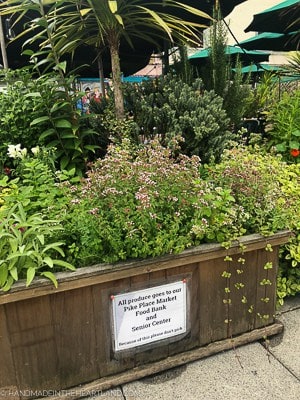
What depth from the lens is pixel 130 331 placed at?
6.47 ft

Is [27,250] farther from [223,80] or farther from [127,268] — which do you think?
[223,80]

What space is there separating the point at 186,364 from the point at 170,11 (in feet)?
10.7

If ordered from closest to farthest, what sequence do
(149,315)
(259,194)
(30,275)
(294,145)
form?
1. (30,275)
2. (149,315)
3. (259,194)
4. (294,145)

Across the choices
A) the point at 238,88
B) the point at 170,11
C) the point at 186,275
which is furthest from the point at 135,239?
the point at 170,11

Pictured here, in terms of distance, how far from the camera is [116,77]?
9.84 ft

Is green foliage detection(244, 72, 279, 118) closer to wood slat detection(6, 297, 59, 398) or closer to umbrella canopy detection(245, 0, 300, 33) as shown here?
umbrella canopy detection(245, 0, 300, 33)

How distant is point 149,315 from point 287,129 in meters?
2.42

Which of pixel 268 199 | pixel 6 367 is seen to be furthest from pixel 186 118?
pixel 6 367

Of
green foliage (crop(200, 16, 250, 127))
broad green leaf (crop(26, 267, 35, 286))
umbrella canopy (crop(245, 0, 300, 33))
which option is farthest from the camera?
umbrella canopy (crop(245, 0, 300, 33))

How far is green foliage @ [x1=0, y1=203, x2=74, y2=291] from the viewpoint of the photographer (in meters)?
1.67

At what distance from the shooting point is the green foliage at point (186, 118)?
9.70 feet

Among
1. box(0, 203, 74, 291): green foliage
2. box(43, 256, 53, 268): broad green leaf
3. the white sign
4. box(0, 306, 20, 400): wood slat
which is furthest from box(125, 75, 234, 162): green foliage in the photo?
box(0, 306, 20, 400): wood slat

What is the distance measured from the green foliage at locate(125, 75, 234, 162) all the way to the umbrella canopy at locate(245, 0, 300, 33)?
6.66ft

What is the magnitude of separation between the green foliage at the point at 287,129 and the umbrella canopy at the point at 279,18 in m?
1.33
